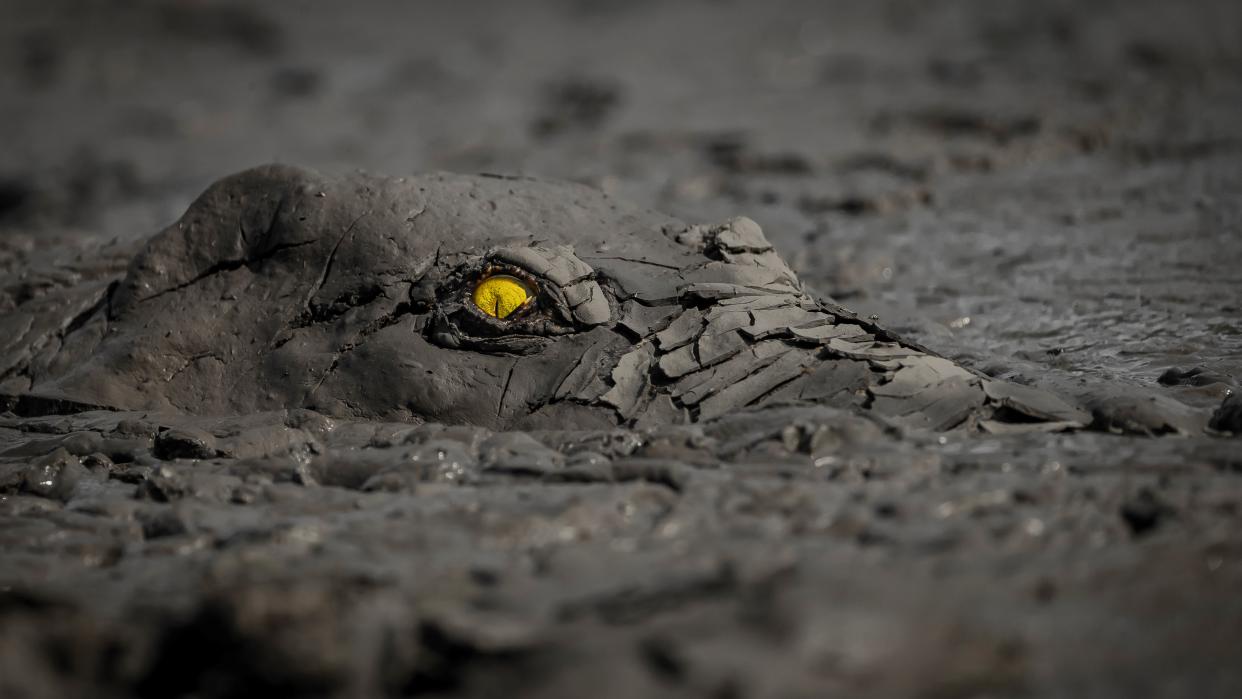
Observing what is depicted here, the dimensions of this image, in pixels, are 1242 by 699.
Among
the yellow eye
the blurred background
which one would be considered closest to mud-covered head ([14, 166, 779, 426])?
the yellow eye

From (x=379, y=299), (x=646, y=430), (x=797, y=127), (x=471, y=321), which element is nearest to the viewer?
(x=646, y=430)

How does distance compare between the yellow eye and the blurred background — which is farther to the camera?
the blurred background

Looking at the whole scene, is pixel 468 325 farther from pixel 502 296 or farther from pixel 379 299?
pixel 379 299

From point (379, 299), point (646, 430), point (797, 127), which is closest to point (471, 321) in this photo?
point (379, 299)

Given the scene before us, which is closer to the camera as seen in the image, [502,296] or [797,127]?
[502,296]

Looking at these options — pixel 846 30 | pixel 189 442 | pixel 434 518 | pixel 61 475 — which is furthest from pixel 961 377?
pixel 846 30

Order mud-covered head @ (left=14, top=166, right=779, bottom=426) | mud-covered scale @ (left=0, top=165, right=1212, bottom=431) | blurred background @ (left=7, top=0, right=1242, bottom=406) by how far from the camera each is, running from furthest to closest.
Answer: blurred background @ (left=7, top=0, right=1242, bottom=406), mud-covered head @ (left=14, top=166, right=779, bottom=426), mud-covered scale @ (left=0, top=165, right=1212, bottom=431)

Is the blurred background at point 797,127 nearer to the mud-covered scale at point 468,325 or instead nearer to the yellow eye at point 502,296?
the mud-covered scale at point 468,325

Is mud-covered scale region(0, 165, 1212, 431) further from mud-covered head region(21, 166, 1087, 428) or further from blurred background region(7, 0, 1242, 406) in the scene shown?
blurred background region(7, 0, 1242, 406)

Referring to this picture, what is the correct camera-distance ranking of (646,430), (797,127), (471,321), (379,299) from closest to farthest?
(646,430)
(471,321)
(379,299)
(797,127)
